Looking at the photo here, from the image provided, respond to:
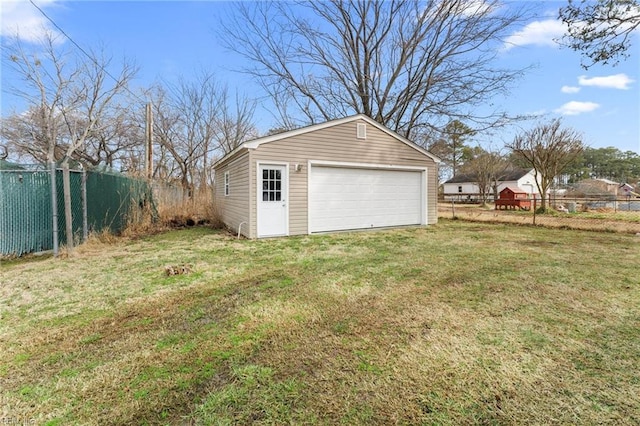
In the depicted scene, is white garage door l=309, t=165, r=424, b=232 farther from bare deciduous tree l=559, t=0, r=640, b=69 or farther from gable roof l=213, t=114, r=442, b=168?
bare deciduous tree l=559, t=0, r=640, b=69

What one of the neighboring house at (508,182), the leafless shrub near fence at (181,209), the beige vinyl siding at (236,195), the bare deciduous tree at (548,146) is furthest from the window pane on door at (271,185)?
the neighboring house at (508,182)

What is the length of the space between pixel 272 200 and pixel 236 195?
1.54 meters

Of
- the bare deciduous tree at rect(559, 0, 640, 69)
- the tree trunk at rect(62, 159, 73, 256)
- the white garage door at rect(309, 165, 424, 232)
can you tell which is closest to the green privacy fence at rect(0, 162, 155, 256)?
the tree trunk at rect(62, 159, 73, 256)

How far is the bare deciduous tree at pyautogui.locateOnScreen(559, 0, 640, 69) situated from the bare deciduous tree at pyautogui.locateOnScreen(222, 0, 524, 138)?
822 centimetres

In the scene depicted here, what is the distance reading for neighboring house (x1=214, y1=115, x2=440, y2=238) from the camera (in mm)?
8000

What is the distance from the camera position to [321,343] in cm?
248

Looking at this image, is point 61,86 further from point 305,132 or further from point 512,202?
point 512,202

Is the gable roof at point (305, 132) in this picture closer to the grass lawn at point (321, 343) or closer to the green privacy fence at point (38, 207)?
the green privacy fence at point (38, 207)

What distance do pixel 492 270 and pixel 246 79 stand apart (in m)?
15.4

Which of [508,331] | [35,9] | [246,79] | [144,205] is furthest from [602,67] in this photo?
[246,79]

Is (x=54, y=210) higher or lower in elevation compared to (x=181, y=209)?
higher

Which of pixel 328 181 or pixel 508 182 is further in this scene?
pixel 508 182

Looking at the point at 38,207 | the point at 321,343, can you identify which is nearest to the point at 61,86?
the point at 38,207

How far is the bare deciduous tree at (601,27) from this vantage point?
5457 millimetres
